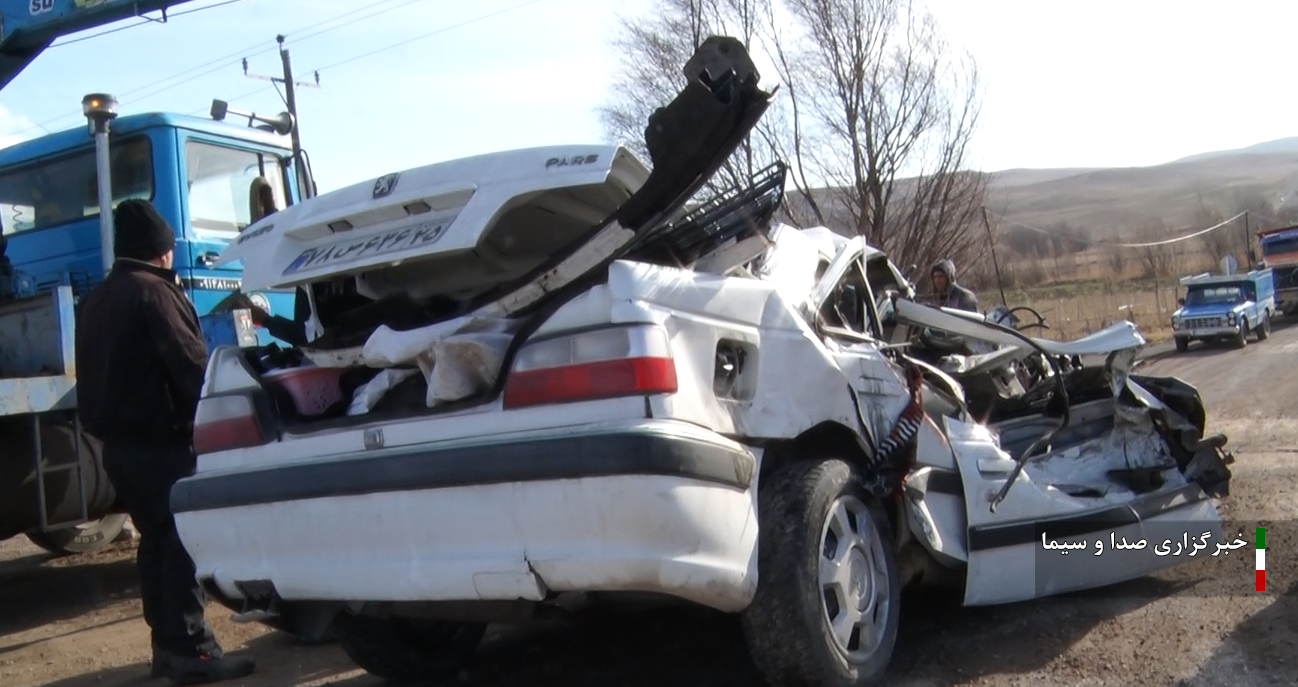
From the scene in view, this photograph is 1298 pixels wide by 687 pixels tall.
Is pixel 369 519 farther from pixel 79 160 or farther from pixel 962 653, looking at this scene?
pixel 79 160

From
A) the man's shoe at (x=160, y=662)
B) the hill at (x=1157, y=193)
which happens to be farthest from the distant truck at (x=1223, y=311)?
the hill at (x=1157, y=193)

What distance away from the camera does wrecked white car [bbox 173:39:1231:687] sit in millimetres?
2998

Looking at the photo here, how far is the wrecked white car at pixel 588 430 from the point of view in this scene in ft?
9.84

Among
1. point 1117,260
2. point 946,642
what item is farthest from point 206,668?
point 1117,260

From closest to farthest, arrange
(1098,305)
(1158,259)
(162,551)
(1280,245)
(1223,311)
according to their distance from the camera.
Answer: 1. (162,551)
2. (1223,311)
3. (1280,245)
4. (1098,305)
5. (1158,259)

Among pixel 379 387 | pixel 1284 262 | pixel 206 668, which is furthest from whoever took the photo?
pixel 1284 262

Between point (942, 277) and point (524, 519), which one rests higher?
point (942, 277)

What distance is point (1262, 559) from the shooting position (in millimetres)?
4938

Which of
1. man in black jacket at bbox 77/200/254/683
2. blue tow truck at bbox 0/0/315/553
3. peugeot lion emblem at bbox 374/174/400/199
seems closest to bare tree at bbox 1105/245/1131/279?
blue tow truck at bbox 0/0/315/553

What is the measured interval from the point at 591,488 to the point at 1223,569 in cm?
332

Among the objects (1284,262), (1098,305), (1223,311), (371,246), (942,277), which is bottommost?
(1223,311)

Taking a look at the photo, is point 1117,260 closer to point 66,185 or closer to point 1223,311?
point 1223,311

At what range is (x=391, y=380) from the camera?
11.5 ft

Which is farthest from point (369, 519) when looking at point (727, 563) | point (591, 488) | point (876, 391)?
point (876, 391)
